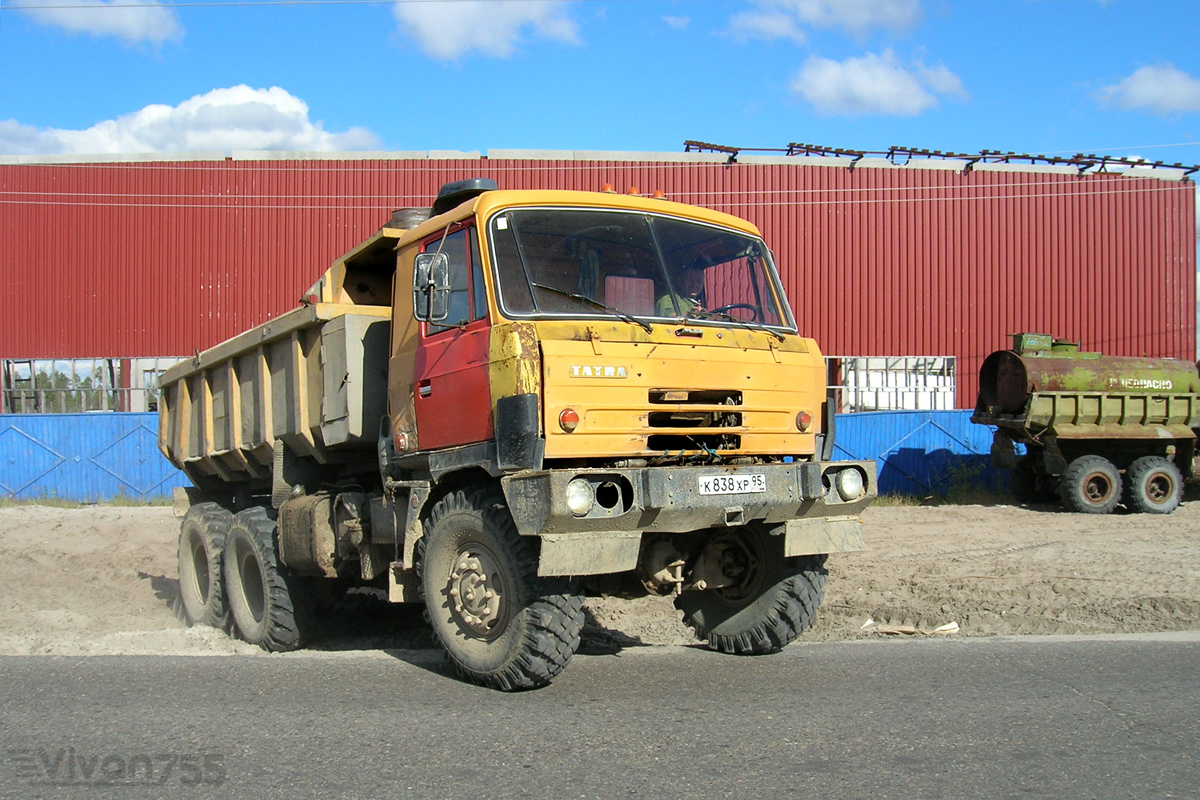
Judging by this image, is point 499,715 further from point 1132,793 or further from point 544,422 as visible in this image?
point 1132,793

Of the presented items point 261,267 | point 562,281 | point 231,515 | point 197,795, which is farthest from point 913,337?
point 197,795

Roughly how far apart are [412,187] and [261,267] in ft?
14.5

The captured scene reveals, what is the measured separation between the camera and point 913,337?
88.1 feet

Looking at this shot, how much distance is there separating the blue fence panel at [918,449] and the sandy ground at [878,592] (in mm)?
5152

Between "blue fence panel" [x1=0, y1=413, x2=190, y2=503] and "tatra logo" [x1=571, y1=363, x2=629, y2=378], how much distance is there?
19.5 metres

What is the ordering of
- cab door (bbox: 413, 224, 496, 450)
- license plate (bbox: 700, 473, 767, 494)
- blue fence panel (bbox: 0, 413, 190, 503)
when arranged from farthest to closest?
blue fence panel (bbox: 0, 413, 190, 503) → cab door (bbox: 413, 224, 496, 450) → license plate (bbox: 700, 473, 767, 494)

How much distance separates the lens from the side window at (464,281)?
5.95 meters

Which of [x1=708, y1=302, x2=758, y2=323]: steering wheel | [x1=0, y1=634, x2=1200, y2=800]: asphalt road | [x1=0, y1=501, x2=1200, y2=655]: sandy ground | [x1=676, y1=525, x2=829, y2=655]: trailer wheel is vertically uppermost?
[x1=708, y1=302, x2=758, y2=323]: steering wheel

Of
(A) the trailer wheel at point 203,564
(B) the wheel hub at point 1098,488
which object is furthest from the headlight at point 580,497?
(B) the wheel hub at point 1098,488

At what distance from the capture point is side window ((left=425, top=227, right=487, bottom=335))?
19.5 feet

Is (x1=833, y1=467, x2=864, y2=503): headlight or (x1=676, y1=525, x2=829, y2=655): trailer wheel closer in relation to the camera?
(x1=833, y1=467, x2=864, y2=503): headlight

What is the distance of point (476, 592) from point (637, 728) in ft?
4.44

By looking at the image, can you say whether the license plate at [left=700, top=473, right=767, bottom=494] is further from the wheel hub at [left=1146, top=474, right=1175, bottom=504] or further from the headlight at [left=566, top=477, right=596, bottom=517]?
the wheel hub at [left=1146, top=474, right=1175, bottom=504]

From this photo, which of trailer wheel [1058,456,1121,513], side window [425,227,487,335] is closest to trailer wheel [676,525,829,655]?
side window [425,227,487,335]
